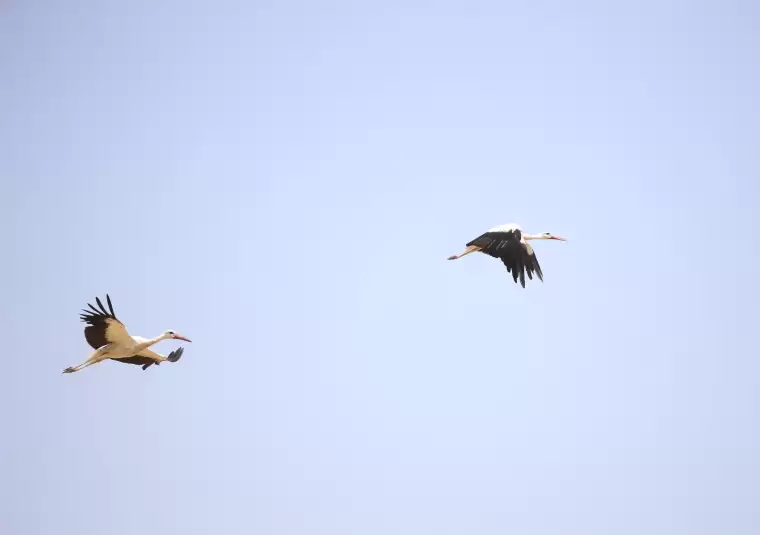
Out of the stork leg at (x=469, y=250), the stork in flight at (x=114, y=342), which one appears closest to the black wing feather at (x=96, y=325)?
the stork in flight at (x=114, y=342)

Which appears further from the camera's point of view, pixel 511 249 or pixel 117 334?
pixel 511 249

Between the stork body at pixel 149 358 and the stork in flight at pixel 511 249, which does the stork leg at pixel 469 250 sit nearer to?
the stork in flight at pixel 511 249

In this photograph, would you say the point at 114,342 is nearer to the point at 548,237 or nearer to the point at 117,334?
the point at 117,334

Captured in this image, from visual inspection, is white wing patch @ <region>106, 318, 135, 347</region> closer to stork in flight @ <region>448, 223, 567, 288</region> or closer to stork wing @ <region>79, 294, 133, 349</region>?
stork wing @ <region>79, 294, 133, 349</region>

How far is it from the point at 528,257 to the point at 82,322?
496 inches

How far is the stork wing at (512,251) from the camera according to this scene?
31.6 m

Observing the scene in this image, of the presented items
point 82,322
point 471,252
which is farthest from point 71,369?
point 471,252

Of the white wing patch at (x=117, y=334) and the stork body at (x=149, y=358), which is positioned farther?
the stork body at (x=149, y=358)

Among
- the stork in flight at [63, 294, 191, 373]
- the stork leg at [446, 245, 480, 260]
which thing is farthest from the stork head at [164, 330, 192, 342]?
the stork leg at [446, 245, 480, 260]

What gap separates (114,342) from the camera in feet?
97.1

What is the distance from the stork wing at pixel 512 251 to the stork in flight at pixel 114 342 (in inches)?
373

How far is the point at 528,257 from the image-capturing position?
31.7 meters

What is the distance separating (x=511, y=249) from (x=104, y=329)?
461 inches

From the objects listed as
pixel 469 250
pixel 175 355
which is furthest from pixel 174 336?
pixel 469 250
